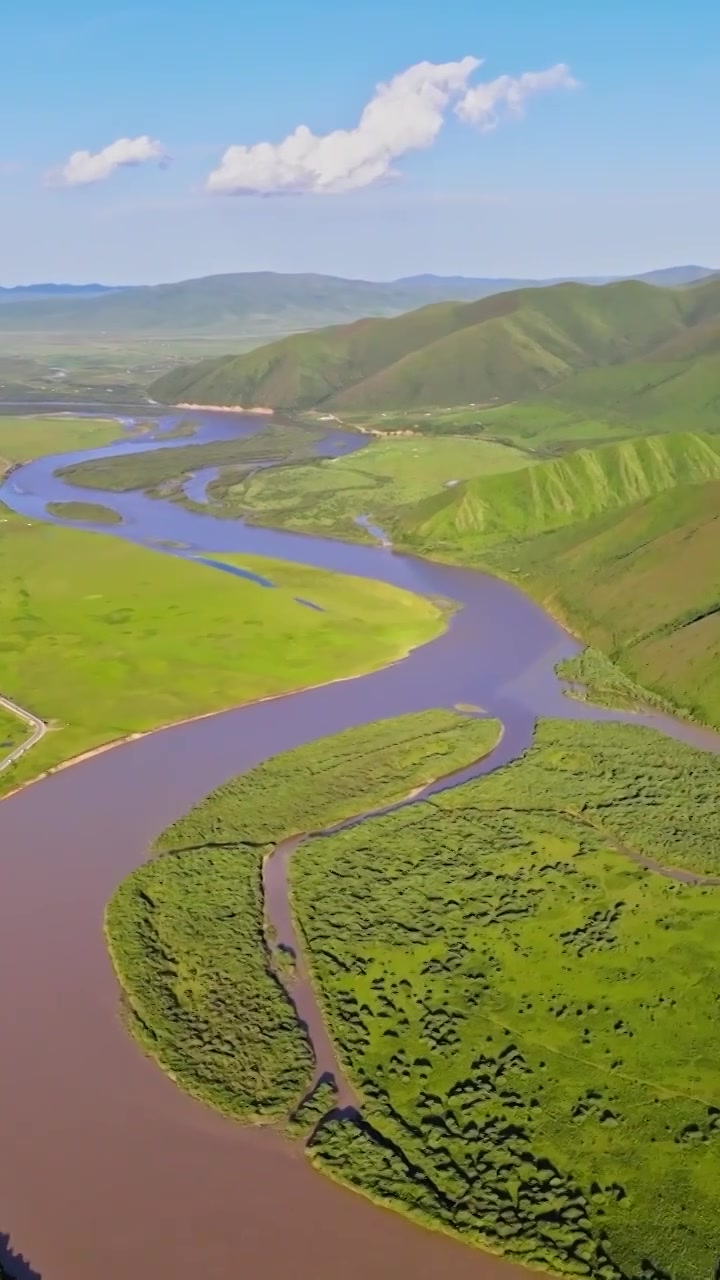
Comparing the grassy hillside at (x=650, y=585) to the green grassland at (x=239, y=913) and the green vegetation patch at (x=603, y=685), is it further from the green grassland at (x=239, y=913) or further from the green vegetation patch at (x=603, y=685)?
the green grassland at (x=239, y=913)

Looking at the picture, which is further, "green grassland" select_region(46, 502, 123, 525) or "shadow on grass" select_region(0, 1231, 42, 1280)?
"green grassland" select_region(46, 502, 123, 525)

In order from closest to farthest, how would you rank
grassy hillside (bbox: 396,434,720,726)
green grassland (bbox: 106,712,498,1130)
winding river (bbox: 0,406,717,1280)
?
winding river (bbox: 0,406,717,1280), green grassland (bbox: 106,712,498,1130), grassy hillside (bbox: 396,434,720,726)

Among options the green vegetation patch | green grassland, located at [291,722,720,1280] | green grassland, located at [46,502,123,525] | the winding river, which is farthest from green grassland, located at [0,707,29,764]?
green grassland, located at [46,502,123,525]

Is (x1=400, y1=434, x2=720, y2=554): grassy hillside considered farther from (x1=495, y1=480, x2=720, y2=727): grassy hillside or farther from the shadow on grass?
the shadow on grass

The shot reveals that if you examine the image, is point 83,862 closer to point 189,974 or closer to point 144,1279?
point 189,974

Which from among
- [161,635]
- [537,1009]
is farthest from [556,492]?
[537,1009]

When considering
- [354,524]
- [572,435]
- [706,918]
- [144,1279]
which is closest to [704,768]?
[706,918]
